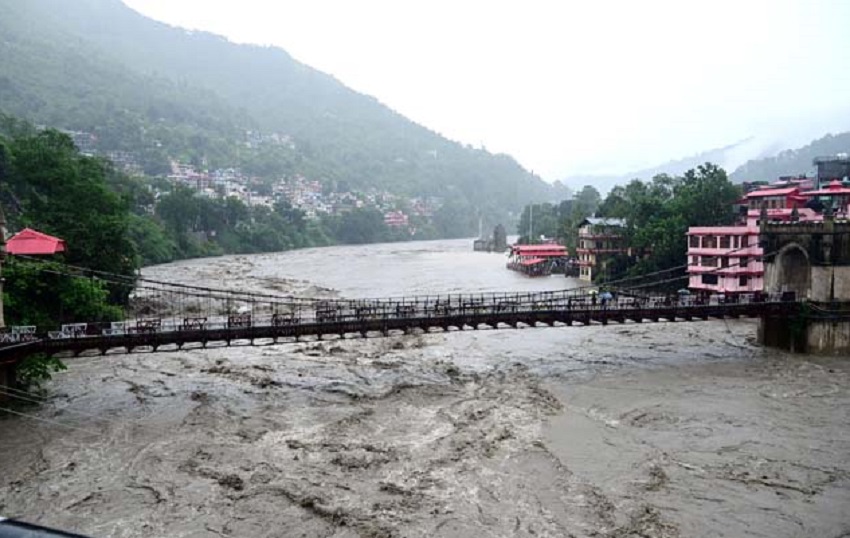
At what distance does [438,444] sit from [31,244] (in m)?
25.0

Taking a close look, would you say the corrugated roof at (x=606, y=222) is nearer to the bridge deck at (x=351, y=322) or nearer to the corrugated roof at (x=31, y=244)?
the bridge deck at (x=351, y=322)

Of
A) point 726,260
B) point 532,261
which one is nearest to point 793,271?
point 726,260

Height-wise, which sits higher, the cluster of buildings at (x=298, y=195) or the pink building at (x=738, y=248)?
the cluster of buildings at (x=298, y=195)

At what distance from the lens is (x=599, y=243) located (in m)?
63.3

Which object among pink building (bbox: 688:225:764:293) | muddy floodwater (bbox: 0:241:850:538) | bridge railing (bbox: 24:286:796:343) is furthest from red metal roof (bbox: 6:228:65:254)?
pink building (bbox: 688:225:764:293)

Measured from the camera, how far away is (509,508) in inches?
618

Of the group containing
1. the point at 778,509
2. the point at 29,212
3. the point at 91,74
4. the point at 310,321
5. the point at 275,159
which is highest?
the point at 91,74

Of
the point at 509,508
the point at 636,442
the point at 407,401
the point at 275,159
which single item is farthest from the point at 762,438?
the point at 275,159

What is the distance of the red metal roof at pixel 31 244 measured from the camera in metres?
33.5

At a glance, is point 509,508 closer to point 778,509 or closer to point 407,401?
point 778,509

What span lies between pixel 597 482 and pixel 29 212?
39607 mm

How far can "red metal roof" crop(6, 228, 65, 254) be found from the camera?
33.5 metres

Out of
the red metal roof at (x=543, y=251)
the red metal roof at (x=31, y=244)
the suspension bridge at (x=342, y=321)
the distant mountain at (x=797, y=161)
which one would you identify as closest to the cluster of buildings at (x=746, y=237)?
the suspension bridge at (x=342, y=321)

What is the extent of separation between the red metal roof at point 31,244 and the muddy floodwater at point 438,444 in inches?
271
